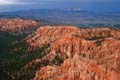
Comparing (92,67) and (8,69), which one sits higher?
(92,67)

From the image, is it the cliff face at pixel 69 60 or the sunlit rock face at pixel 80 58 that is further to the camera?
the cliff face at pixel 69 60

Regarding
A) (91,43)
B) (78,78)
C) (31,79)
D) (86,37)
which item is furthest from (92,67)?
(86,37)

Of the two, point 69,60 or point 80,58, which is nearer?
point 69,60

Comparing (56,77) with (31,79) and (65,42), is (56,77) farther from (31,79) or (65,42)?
(65,42)

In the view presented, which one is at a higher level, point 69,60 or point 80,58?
point 80,58

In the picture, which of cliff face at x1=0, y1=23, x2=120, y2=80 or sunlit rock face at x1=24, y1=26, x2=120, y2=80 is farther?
cliff face at x1=0, y1=23, x2=120, y2=80

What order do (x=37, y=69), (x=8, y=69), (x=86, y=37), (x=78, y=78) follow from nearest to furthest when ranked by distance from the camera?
(x=78, y=78)
(x=37, y=69)
(x=8, y=69)
(x=86, y=37)

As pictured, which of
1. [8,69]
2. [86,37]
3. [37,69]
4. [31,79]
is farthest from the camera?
[86,37]

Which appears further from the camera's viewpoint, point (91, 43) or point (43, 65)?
point (91, 43)
